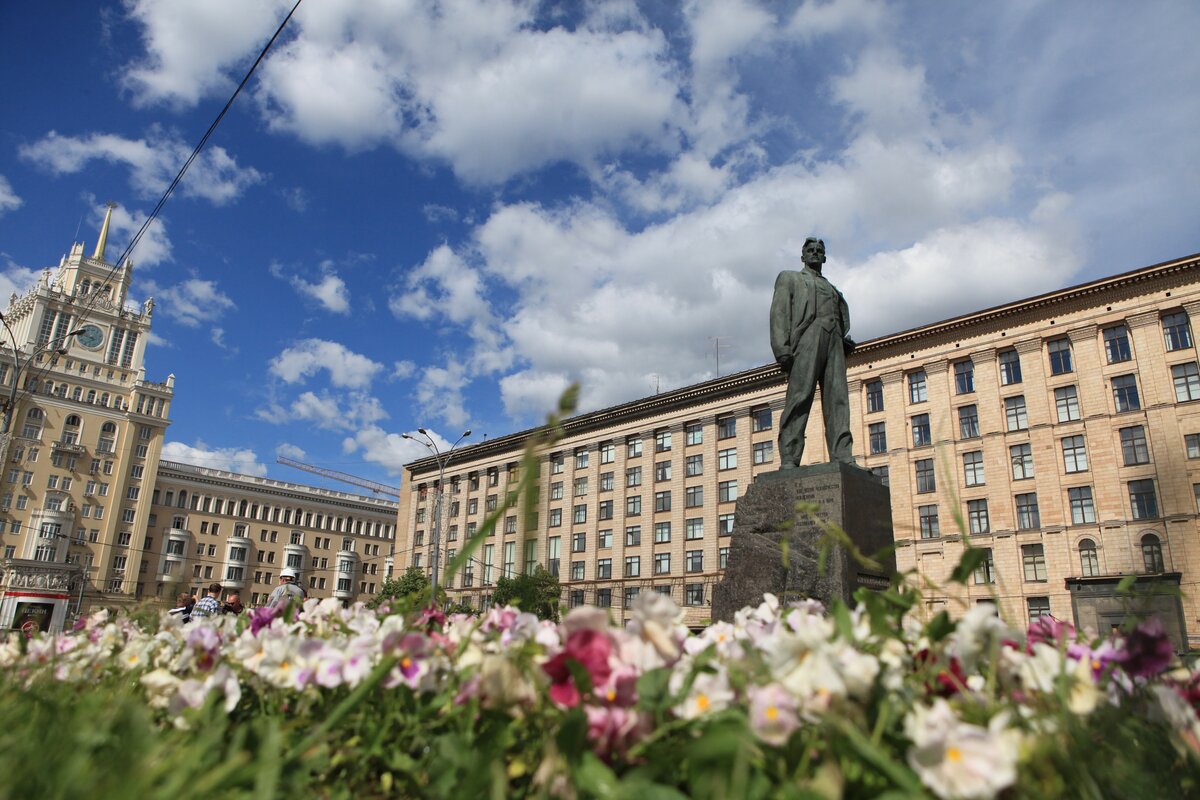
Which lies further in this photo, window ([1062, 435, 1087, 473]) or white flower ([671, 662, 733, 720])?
window ([1062, 435, 1087, 473])

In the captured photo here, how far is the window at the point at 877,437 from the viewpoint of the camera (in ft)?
154

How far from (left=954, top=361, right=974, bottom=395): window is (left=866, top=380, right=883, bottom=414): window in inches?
177

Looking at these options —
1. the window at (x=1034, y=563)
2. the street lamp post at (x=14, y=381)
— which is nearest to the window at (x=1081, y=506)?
the window at (x=1034, y=563)

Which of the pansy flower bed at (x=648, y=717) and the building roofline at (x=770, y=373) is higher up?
the building roofline at (x=770, y=373)

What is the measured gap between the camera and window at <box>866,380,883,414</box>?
158ft

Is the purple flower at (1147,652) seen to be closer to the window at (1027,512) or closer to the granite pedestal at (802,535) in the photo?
the granite pedestal at (802,535)

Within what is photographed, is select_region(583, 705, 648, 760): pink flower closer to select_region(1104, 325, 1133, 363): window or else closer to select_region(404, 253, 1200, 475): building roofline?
select_region(404, 253, 1200, 475): building roofline

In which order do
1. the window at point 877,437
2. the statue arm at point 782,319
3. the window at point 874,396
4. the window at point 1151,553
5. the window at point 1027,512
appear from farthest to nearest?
the window at point 874,396 < the window at point 877,437 < the window at point 1027,512 < the window at point 1151,553 < the statue arm at point 782,319

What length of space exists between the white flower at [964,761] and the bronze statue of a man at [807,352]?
8583mm

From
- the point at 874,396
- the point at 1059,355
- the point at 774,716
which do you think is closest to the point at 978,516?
the point at 874,396

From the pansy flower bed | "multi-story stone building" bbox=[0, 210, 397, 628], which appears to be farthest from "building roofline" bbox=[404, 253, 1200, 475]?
the pansy flower bed

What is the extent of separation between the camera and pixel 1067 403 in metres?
41.2

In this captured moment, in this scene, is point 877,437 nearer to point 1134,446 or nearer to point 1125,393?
point 1125,393

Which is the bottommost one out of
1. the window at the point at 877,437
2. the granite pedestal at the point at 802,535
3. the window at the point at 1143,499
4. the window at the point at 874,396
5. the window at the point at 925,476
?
the granite pedestal at the point at 802,535
